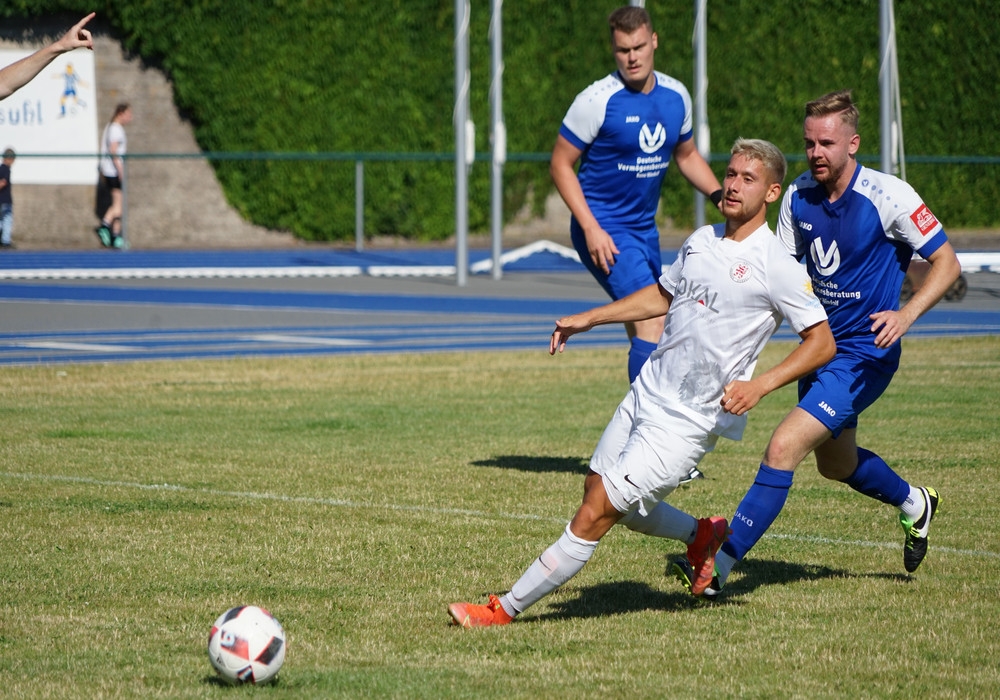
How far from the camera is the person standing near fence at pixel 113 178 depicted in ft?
90.0

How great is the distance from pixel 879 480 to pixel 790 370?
3.73 ft

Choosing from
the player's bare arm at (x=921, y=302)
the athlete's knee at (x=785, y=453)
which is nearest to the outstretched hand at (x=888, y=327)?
the player's bare arm at (x=921, y=302)

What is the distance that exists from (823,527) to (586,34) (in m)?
26.3

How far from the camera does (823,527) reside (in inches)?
278

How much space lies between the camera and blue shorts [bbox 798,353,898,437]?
19.2 feet

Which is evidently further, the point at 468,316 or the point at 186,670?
the point at 468,316

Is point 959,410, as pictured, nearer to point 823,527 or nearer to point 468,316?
point 823,527

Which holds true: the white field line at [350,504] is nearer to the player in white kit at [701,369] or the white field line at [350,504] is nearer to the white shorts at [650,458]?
the player in white kit at [701,369]

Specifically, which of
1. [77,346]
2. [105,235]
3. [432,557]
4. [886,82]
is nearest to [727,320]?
[432,557]

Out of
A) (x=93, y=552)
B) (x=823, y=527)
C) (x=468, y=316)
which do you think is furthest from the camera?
(x=468, y=316)

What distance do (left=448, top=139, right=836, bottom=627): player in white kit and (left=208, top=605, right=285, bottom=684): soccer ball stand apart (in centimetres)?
82

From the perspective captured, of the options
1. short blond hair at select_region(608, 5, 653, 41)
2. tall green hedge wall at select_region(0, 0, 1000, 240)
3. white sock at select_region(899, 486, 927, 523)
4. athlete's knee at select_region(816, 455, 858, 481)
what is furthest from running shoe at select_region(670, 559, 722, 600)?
tall green hedge wall at select_region(0, 0, 1000, 240)

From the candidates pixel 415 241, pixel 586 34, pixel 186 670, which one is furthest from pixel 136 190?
pixel 186 670

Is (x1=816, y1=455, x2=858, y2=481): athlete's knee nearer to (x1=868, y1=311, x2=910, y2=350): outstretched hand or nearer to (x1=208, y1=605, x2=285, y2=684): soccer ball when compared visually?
(x1=868, y1=311, x2=910, y2=350): outstretched hand
